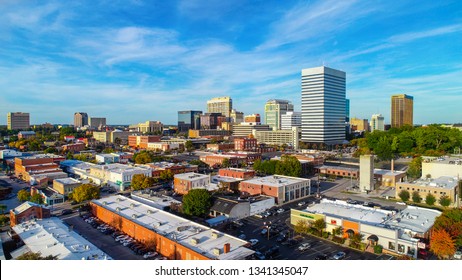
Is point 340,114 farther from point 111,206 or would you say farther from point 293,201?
point 111,206

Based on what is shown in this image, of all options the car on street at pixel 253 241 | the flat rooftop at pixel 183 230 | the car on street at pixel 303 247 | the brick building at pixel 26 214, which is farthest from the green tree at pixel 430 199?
the brick building at pixel 26 214

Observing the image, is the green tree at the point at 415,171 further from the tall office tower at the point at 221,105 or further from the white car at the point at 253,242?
the tall office tower at the point at 221,105

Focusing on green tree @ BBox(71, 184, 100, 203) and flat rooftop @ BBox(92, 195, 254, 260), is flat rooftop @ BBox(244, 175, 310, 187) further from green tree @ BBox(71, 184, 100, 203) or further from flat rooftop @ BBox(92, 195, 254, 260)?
green tree @ BBox(71, 184, 100, 203)

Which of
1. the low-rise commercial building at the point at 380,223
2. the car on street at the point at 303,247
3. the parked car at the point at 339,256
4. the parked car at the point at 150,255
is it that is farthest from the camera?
the car on street at the point at 303,247

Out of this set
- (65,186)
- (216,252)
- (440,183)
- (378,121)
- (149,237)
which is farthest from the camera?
(378,121)

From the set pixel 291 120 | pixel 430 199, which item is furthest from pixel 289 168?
pixel 291 120

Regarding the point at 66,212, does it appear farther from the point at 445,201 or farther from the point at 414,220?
the point at 445,201
